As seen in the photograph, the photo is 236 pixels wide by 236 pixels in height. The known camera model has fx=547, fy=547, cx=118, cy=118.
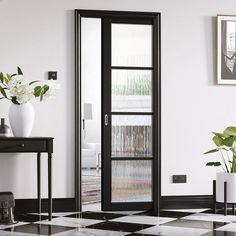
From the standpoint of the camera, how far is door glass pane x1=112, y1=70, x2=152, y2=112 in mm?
5570

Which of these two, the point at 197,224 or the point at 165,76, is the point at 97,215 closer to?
the point at 197,224

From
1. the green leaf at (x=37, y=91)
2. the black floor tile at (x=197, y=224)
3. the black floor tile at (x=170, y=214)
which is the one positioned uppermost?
the green leaf at (x=37, y=91)

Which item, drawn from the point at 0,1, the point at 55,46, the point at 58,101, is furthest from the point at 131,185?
the point at 0,1

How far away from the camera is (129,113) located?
18.3 feet

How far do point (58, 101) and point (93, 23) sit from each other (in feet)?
15.9

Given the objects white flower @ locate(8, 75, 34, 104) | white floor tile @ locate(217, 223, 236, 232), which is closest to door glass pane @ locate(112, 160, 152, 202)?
white floor tile @ locate(217, 223, 236, 232)

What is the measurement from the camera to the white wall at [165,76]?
534cm

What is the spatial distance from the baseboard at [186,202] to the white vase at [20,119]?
1.62 metres

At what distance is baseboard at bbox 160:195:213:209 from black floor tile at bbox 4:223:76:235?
4.51 feet

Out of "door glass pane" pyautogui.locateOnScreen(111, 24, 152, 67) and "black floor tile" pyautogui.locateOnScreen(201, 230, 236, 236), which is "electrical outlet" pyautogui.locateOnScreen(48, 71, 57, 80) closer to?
"door glass pane" pyautogui.locateOnScreen(111, 24, 152, 67)

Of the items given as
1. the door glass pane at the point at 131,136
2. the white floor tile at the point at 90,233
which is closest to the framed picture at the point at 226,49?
the door glass pane at the point at 131,136

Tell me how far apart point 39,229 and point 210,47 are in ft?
8.54

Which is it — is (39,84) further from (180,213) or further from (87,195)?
(87,195)

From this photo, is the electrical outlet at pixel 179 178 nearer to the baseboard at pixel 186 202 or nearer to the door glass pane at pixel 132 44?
the baseboard at pixel 186 202
